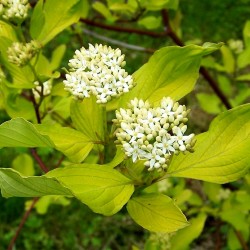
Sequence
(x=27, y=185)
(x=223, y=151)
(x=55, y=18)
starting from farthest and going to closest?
(x=55, y=18)
(x=223, y=151)
(x=27, y=185)

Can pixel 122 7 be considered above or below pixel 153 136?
below

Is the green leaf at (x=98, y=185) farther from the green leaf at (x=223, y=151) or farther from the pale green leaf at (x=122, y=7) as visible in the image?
the pale green leaf at (x=122, y=7)

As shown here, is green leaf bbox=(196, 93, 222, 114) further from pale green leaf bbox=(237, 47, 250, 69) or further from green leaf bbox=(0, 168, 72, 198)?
green leaf bbox=(0, 168, 72, 198)

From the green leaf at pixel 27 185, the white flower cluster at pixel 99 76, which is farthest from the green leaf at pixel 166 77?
the green leaf at pixel 27 185

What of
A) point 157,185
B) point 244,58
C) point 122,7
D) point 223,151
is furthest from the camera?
point 157,185

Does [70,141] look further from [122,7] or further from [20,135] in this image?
[122,7]

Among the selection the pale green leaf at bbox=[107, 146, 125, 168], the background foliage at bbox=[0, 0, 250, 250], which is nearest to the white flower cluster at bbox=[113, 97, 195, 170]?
the pale green leaf at bbox=[107, 146, 125, 168]

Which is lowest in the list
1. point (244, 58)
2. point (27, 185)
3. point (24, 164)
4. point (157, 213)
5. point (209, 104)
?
point (24, 164)

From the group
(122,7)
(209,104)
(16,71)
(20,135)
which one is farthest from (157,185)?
(20,135)
